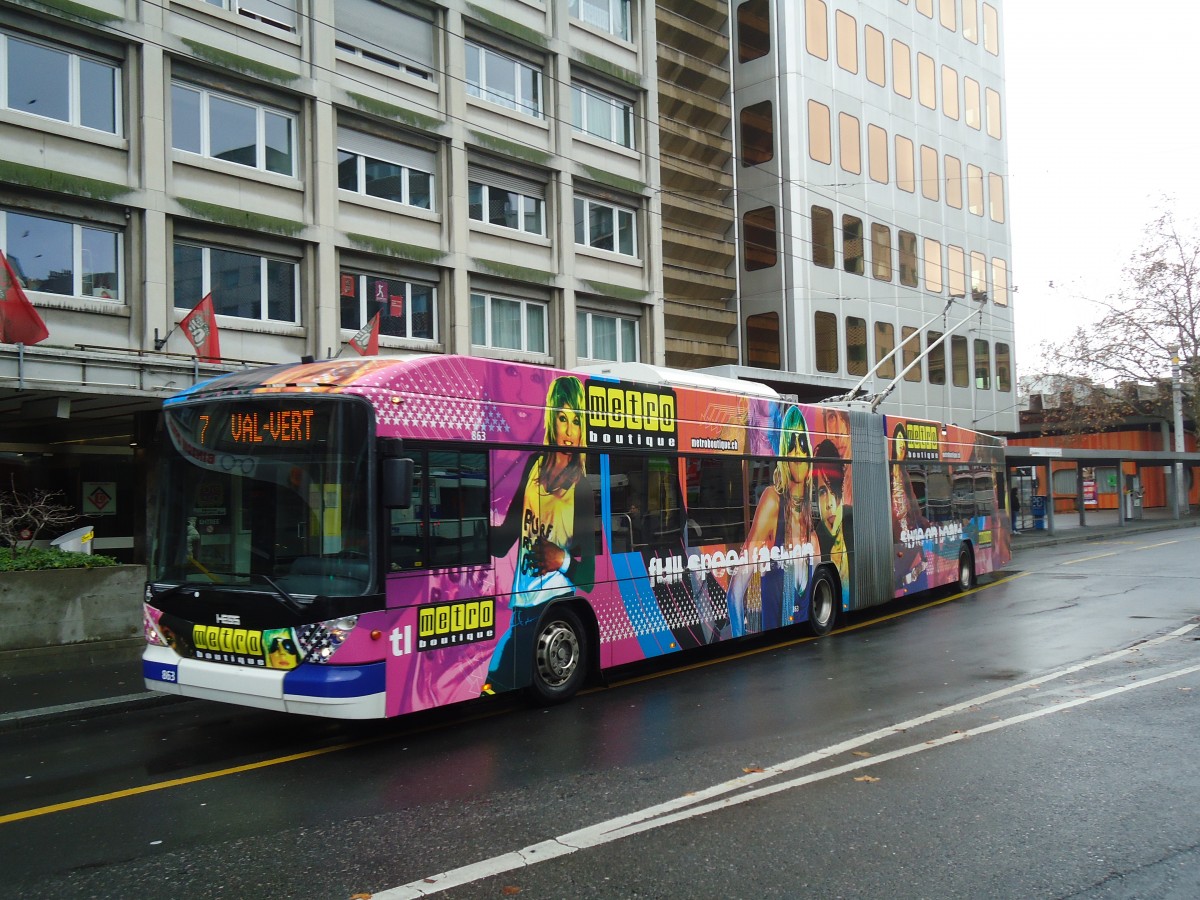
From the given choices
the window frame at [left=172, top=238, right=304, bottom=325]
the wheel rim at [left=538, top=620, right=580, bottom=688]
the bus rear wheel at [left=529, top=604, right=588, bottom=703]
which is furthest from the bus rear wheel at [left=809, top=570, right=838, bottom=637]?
the window frame at [left=172, top=238, right=304, bottom=325]

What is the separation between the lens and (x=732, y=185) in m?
30.7

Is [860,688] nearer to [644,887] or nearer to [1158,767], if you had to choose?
[1158,767]

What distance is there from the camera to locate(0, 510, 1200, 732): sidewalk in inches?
358

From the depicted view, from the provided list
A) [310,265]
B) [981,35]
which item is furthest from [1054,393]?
[310,265]

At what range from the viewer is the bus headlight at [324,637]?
7.04 meters

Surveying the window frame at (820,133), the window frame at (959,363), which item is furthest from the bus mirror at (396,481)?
the window frame at (959,363)

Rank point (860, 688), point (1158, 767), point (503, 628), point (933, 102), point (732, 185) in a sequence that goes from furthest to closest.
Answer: point (933, 102) < point (732, 185) < point (860, 688) < point (503, 628) < point (1158, 767)

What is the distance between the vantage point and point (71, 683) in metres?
10.3

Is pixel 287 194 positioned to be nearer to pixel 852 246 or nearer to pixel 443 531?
pixel 443 531

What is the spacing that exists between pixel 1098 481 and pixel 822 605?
50003mm

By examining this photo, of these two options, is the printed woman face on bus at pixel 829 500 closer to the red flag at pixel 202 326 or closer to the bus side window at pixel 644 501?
the bus side window at pixel 644 501

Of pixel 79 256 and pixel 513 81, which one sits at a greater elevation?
pixel 513 81

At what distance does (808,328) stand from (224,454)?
2564cm

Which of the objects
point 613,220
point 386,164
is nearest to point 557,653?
point 386,164
